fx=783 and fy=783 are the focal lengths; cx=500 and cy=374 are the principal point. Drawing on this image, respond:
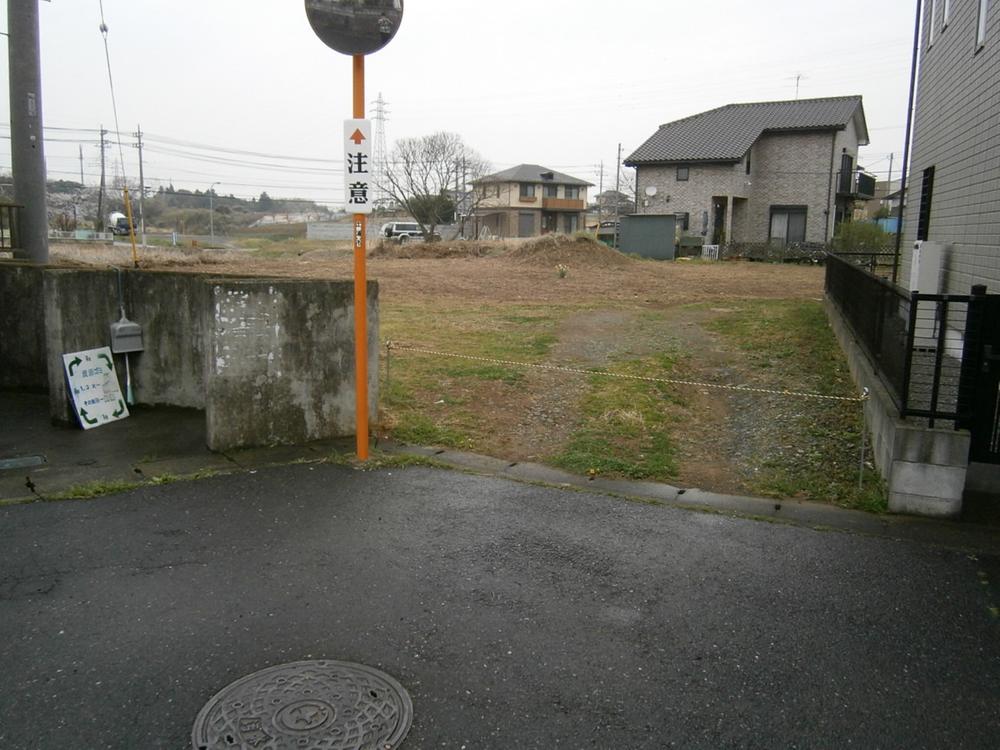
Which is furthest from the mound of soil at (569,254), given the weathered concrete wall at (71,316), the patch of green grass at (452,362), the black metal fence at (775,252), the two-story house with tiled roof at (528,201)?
the two-story house with tiled roof at (528,201)

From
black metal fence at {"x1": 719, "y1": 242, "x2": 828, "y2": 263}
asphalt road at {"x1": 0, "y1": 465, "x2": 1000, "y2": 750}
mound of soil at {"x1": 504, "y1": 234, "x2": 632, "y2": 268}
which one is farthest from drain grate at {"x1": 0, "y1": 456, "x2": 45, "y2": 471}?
black metal fence at {"x1": 719, "y1": 242, "x2": 828, "y2": 263}

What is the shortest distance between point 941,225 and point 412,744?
34.4 ft

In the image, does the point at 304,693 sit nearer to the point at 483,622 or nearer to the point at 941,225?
the point at 483,622

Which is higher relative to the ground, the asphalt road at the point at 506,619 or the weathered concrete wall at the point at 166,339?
the weathered concrete wall at the point at 166,339

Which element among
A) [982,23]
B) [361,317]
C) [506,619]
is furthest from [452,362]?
[982,23]

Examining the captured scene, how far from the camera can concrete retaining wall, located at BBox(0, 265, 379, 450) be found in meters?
5.91

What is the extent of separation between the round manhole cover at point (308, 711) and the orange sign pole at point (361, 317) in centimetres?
285

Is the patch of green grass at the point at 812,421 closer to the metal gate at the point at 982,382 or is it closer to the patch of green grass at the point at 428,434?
the metal gate at the point at 982,382

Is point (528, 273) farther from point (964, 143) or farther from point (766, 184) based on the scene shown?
point (766, 184)

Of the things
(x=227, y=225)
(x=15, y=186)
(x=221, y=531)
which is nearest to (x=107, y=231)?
(x=227, y=225)

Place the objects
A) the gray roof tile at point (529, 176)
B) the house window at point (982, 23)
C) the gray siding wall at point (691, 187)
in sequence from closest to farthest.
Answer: the house window at point (982, 23) < the gray siding wall at point (691, 187) < the gray roof tile at point (529, 176)

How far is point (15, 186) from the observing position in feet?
30.4

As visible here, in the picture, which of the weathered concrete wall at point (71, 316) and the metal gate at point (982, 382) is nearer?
the metal gate at point (982, 382)

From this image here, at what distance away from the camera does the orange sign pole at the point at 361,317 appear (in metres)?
5.60
